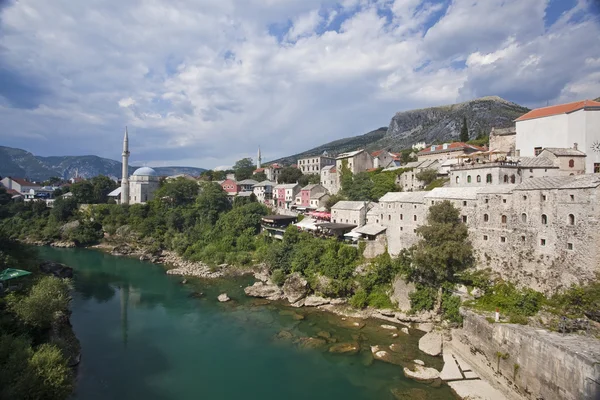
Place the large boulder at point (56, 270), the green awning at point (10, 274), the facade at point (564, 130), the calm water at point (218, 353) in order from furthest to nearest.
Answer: the large boulder at point (56, 270)
the facade at point (564, 130)
the green awning at point (10, 274)
the calm water at point (218, 353)

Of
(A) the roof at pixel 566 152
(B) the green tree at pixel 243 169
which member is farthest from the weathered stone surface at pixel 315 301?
(B) the green tree at pixel 243 169

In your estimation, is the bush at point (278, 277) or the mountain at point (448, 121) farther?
the mountain at point (448, 121)

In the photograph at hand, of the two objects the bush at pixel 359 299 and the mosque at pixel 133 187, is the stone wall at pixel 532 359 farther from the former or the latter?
the mosque at pixel 133 187

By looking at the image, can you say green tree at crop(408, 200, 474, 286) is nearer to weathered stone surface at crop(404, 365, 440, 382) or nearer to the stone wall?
the stone wall

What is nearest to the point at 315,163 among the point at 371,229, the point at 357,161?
the point at 357,161

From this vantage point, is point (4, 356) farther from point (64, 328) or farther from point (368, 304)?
point (368, 304)

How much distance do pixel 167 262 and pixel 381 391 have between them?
2791cm

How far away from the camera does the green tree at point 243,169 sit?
58.5 meters

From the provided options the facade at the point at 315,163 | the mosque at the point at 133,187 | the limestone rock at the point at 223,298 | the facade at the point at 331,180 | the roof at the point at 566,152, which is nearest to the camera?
the roof at the point at 566,152

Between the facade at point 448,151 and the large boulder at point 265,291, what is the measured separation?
21044mm

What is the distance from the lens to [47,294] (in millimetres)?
13773

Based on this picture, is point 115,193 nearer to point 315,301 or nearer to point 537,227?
point 315,301

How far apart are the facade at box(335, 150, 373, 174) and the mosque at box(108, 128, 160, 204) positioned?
3395 cm

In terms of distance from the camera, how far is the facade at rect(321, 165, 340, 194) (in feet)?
130
